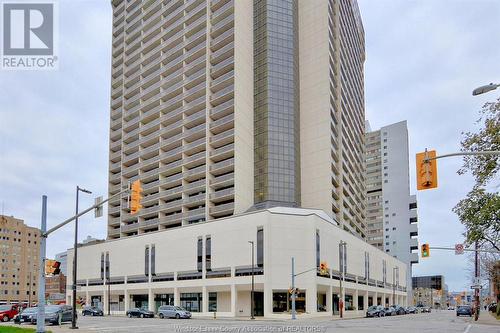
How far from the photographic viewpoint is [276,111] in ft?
303

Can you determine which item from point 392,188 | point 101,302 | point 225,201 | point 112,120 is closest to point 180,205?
point 225,201

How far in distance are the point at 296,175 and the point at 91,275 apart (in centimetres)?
4820

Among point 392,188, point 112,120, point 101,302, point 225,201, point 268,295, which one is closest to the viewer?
point 268,295

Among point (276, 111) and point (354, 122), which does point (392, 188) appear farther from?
point (276, 111)

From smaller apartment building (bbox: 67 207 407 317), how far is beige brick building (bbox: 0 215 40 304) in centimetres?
7422

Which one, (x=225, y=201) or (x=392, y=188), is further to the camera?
(x=392, y=188)

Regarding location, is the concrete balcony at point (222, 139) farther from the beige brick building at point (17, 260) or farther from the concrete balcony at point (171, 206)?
the beige brick building at point (17, 260)

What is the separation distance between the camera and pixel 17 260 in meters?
167

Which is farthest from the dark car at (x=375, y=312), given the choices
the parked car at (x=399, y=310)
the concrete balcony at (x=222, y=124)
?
the concrete balcony at (x=222, y=124)

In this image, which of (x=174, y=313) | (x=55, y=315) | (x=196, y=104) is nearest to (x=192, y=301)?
(x=174, y=313)

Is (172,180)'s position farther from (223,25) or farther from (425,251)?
(425,251)

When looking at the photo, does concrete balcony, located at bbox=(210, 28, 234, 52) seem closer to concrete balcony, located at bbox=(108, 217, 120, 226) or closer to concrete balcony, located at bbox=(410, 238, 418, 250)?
concrete balcony, located at bbox=(108, 217, 120, 226)

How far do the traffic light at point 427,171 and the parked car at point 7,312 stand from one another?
42.1 metres

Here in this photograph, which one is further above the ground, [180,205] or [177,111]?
[177,111]
